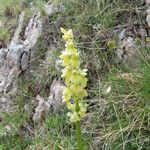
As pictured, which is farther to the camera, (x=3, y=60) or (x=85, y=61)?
(x=3, y=60)

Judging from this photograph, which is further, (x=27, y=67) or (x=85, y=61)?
(x=27, y=67)

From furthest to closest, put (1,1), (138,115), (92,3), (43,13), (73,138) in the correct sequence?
(1,1)
(43,13)
(92,3)
(73,138)
(138,115)

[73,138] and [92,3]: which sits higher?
[92,3]

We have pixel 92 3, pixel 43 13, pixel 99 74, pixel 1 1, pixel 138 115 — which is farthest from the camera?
pixel 1 1

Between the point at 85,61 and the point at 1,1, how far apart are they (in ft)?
10.4

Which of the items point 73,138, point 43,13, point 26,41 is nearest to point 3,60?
point 26,41

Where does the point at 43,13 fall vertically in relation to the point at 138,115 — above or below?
above

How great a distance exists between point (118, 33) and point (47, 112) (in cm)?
111

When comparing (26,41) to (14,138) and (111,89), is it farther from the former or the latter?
(111,89)

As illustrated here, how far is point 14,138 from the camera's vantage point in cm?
436

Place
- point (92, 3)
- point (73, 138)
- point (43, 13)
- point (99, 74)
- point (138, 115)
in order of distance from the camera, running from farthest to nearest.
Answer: point (43, 13)
point (92, 3)
point (99, 74)
point (73, 138)
point (138, 115)

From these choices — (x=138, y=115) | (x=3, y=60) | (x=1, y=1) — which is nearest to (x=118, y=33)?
(x=138, y=115)

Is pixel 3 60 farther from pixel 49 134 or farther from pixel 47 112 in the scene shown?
pixel 49 134

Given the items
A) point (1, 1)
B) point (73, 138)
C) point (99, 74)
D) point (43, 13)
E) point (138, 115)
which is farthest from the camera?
point (1, 1)
